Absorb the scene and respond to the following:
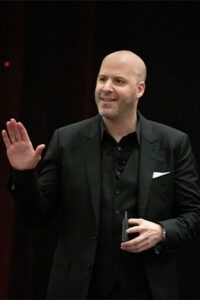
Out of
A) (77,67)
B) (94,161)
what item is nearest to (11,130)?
(94,161)

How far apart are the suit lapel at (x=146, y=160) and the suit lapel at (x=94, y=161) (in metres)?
0.18

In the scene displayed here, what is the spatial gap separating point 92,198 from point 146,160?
0.29 metres

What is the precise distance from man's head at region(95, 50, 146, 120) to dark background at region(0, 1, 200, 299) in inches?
24.3

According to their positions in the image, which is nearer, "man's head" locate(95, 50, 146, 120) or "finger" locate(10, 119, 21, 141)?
"finger" locate(10, 119, 21, 141)

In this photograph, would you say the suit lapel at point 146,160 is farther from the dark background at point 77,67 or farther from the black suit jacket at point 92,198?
the dark background at point 77,67

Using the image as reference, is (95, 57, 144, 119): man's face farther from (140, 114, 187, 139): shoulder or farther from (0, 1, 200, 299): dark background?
(0, 1, 200, 299): dark background

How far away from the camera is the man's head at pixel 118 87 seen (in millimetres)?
2304

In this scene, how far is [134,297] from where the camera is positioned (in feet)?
7.27

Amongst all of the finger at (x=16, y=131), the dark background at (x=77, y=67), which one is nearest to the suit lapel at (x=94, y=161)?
the finger at (x=16, y=131)

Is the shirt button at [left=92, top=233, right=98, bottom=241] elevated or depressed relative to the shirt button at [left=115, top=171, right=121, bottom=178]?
depressed

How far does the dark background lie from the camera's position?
295cm

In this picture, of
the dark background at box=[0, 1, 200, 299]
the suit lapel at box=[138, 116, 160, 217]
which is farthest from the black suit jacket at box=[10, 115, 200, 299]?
the dark background at box=[0, 1, 200, 299]

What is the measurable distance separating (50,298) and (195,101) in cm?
135

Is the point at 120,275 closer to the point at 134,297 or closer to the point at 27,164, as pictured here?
the point at 134,297
